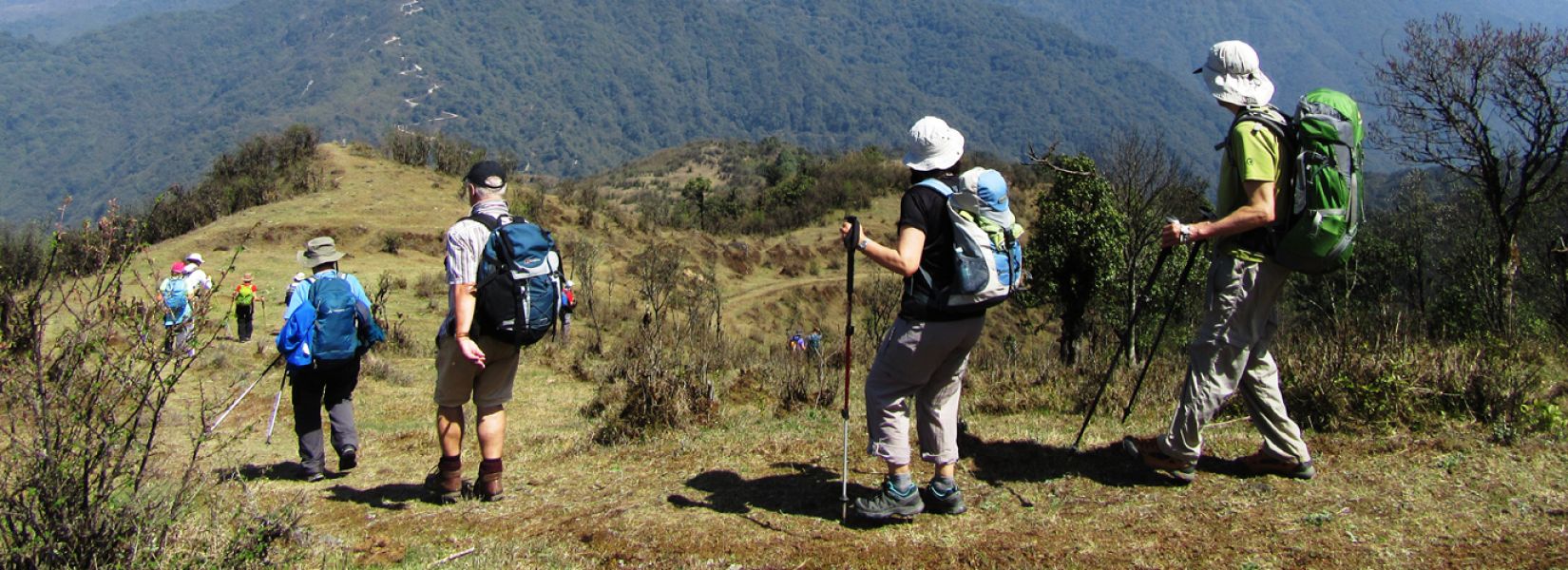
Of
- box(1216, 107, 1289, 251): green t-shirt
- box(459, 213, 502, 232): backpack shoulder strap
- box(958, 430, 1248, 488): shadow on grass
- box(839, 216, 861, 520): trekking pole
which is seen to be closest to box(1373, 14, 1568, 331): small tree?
box(958, 430, 1248, 488): shadow on grass

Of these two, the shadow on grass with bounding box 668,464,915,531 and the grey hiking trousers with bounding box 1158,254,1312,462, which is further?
the shadow on grass with bounding box 668,464,915,531

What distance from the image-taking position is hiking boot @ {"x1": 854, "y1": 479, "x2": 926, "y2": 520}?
4359mm

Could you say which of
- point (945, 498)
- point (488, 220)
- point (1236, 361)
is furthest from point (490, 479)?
point (1236, 361)

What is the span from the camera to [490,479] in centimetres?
534

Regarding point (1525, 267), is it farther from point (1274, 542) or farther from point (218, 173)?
point (218, 173)

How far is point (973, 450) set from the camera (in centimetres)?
556

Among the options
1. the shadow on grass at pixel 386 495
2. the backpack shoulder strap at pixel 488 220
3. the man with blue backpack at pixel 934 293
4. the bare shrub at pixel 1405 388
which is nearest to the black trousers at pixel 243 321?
the shadow on grass at pixel 386 495

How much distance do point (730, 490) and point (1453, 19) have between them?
27.4 meters

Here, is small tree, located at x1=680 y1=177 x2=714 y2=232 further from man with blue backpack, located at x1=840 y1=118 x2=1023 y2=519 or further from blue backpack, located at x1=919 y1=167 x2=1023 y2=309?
blue backpack, located at x1=919 y1=167 x2=1023 y2=309

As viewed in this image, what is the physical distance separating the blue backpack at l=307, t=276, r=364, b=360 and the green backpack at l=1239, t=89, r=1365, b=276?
5.27 metres

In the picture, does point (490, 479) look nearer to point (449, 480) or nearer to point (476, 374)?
point (449, 480)

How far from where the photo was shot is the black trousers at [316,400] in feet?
21.1

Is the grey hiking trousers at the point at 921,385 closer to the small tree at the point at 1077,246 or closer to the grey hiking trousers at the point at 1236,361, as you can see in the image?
the grey hiking trousers at the point at 1236,361

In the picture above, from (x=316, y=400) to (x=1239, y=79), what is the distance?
5.82m
